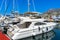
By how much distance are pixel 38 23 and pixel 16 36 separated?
18.7 ft

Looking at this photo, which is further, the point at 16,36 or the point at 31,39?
the point at 31,39

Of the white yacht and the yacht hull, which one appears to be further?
the white yacht

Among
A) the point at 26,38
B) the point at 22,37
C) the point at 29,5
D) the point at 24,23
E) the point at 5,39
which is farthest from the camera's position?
the point at 29,5

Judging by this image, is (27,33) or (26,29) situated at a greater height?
(26,29)

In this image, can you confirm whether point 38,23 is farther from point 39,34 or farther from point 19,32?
point 19,32

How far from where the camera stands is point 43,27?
2081cm

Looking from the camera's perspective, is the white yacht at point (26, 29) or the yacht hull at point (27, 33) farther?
the white yacht at point (26, 29)

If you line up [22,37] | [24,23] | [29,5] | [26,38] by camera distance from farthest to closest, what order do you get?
1. [29,5]
2. [24,23]
3. [26,38]
4. [22,37]

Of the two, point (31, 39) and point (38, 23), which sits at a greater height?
point (38, 23)

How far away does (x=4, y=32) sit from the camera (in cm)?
1983

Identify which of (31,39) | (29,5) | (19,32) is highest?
(29,5)

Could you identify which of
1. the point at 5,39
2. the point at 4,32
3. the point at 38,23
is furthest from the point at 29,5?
the point at 5,39

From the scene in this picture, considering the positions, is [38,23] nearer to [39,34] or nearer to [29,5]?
[39,34]

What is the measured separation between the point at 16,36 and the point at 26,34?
155 cm
